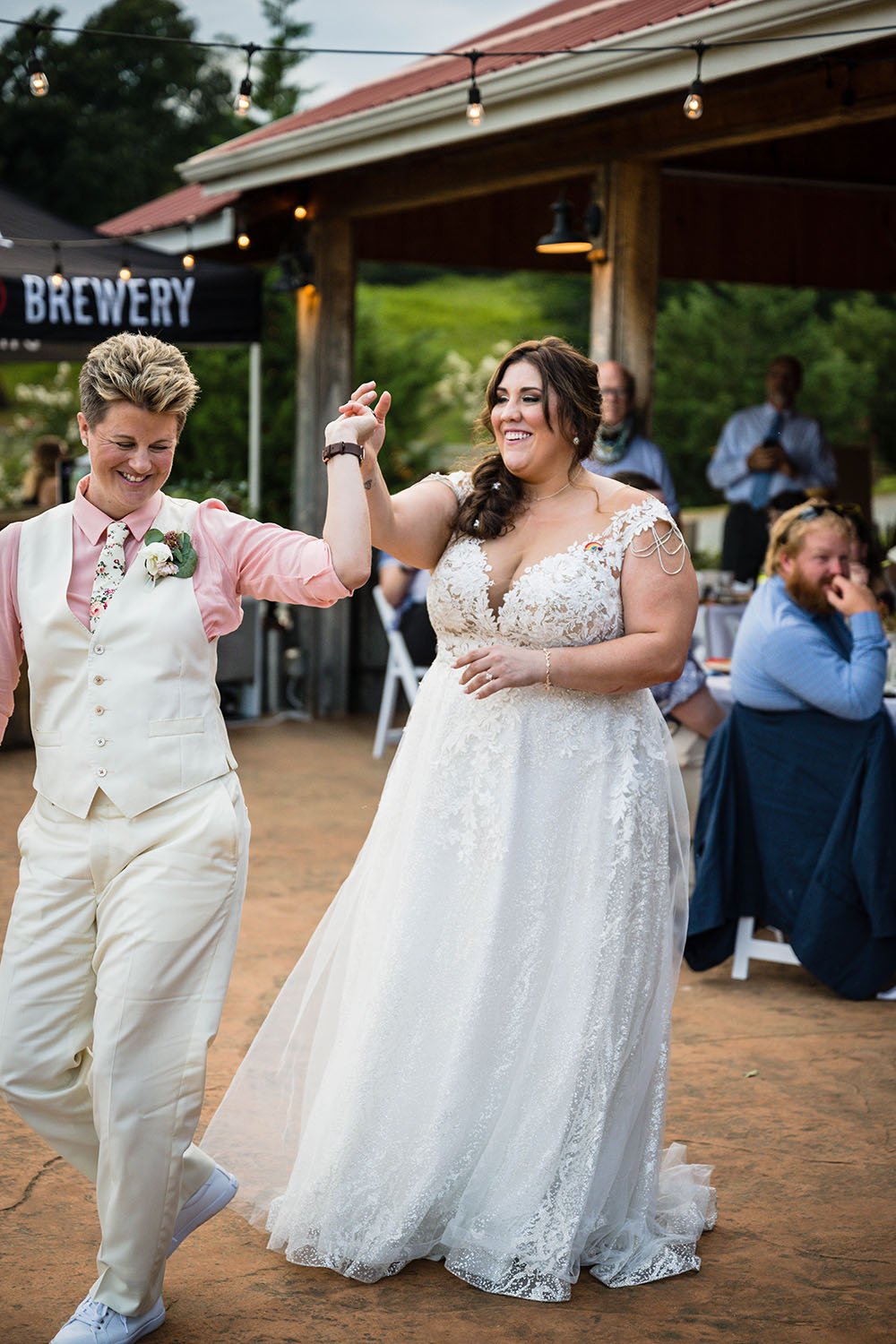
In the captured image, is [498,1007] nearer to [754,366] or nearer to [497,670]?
[497,670]

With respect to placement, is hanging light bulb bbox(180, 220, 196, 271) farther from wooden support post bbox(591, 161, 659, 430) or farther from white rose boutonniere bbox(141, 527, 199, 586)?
white rose boutonniere bbox(141, 527, 199, 586)

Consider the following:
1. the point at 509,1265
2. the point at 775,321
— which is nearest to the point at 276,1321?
the point at 509,1265

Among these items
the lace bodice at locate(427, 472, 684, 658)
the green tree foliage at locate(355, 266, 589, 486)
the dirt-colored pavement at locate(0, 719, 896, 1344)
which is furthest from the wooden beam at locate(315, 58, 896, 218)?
the green tree foliage at locate(355, 266, 589, 486)

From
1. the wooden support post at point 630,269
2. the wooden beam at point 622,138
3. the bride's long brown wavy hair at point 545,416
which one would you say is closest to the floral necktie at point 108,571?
the bride's long brown wavy hair at point 545,416

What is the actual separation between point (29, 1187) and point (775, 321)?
23.0m

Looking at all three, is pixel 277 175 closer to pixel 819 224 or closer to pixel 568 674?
pixel 819 224

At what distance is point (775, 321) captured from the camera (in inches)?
973

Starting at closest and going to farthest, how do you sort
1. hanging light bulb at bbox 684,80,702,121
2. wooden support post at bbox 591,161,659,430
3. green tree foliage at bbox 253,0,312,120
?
hanging light bulb at bbox 684,80,702,121
wooden support post at bbox 591,161,659,430
green tree foliage at bbox 253,0,312,120

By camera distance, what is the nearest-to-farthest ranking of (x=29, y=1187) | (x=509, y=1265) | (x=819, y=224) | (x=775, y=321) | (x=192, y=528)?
(x=192, y=528) < (x=509, y=1265) < (x=29, y=1187) < (x=819, y=224) < (x=775, y=321)

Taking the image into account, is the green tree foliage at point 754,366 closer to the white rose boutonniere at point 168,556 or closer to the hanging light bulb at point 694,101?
the hanging light bulb at point 694,101

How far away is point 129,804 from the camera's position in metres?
2.68

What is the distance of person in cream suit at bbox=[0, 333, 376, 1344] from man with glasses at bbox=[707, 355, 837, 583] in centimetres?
791

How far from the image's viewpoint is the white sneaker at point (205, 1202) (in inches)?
117

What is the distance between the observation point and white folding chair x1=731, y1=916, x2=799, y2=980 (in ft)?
17.3
